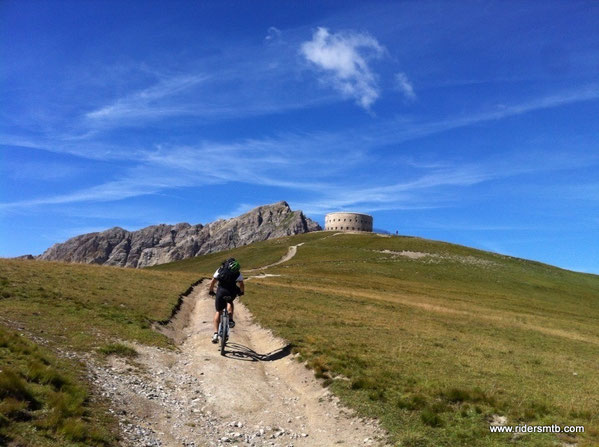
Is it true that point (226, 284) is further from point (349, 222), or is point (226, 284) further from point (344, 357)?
point (349, 222)

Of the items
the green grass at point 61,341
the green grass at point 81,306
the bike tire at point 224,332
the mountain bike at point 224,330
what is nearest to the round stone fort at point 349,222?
the green grass at point 81,306

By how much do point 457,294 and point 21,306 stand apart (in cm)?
6273

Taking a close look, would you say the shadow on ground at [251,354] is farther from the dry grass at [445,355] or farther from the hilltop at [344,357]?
the dry grass at [445,355]

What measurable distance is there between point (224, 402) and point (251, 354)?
6250mm

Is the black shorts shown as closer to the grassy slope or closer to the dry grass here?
the grassy slope

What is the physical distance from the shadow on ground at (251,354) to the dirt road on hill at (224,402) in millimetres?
50

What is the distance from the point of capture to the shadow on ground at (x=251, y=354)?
58.3 ft

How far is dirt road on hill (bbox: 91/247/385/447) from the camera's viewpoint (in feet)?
33.4

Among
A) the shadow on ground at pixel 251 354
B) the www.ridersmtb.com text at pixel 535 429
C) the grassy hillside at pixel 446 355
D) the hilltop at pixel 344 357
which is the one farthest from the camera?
the shadow on ground at pixel 251 354

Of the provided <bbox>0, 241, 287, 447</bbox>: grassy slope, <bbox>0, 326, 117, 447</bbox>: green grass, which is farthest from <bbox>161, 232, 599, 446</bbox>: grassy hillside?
<bbox>0, 241, 287, 447</bbox>: grassy slope

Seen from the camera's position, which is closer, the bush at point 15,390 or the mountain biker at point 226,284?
the bush at point 15,390

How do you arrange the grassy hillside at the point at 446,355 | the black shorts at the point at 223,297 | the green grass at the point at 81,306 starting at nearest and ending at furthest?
the grassy hillside at the point at 446,355 < the green grass at the point at 81,306 < the black shorts at the point at 223,297

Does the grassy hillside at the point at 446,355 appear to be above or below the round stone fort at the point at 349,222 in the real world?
below

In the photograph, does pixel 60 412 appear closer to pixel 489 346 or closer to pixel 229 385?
pixel 229 385
